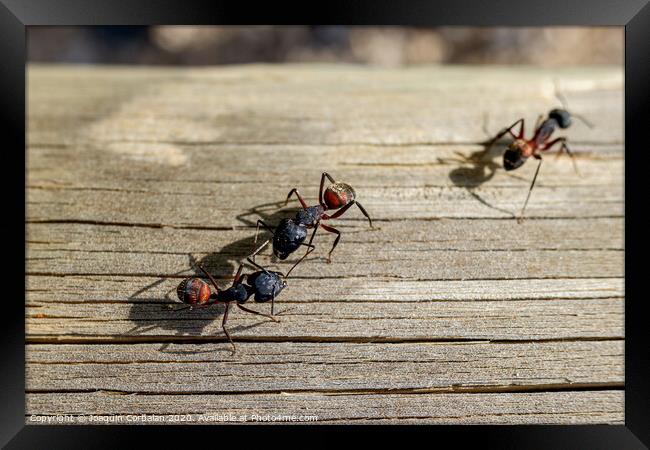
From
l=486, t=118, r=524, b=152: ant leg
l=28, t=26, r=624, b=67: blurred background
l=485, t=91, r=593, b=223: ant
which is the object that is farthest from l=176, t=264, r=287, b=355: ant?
l=28, t=26, r=624, b=67: blurred background

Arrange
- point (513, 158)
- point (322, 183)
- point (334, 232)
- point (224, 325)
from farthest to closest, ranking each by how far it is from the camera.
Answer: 1. point (513, 158)
2. point (322, 183)
3. point (334, 232)
4. point (224, 325)

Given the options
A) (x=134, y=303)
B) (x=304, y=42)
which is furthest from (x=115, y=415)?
(x=304, y=42)

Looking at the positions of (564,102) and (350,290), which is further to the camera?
(564,102)

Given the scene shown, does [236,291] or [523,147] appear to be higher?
[523,147]

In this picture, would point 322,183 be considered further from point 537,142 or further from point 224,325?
point 537,142

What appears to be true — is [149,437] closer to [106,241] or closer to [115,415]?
[115,415]

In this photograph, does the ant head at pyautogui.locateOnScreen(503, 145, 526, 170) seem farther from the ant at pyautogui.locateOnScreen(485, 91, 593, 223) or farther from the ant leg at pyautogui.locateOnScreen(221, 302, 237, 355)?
the ant leg at pyautogui.locateOnScreen(221, 302, 237, 355)

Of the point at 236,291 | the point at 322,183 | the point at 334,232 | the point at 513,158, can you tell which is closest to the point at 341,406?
the point at 236,291
